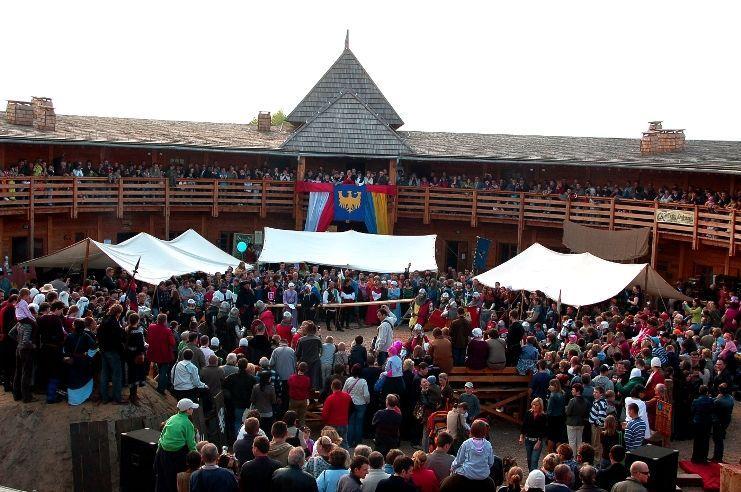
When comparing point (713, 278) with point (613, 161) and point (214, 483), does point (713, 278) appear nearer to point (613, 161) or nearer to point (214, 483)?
point (613, 161)

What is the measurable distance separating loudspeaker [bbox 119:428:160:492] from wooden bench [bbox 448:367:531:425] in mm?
6498

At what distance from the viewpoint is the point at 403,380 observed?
49.6ft

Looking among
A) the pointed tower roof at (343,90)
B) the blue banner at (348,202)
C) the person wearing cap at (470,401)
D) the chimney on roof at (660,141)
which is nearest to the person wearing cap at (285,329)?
the person wearing cap at (470,401)

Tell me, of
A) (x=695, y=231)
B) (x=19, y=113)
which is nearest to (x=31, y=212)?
(x=19, y=113)

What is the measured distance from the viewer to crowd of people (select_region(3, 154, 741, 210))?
1109 inches

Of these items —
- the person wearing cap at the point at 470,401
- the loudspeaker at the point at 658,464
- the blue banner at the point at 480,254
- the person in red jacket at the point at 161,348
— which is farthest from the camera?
the blue banner at the point at 480,254

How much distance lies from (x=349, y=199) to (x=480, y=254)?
4.61 metres

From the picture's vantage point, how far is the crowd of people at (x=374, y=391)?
10.0 meters

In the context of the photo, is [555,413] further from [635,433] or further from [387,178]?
[387,178]

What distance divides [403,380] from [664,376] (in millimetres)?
4305

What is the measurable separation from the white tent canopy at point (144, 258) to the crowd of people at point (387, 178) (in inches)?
184

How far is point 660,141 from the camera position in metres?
32.9

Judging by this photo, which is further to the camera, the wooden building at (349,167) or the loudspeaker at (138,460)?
the wooden building at (349,167)

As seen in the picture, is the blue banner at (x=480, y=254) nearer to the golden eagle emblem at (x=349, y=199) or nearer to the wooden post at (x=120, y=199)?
the golden eagle emblem at (x=349, y=199)
